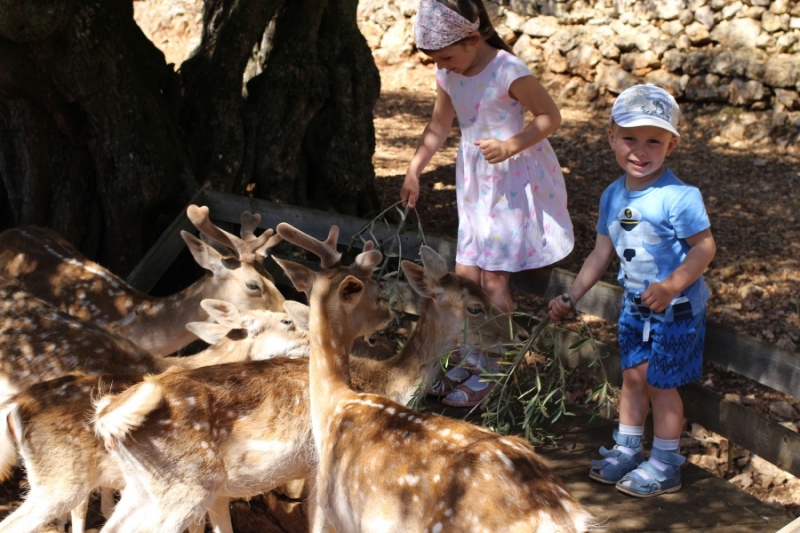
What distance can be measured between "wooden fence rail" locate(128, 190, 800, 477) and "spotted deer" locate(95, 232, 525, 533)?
43cm

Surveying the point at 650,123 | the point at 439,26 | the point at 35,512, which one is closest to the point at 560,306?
the point at 650,123

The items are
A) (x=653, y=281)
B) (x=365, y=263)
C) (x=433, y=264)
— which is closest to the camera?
(x=653, y=281)

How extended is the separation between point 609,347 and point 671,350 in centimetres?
75

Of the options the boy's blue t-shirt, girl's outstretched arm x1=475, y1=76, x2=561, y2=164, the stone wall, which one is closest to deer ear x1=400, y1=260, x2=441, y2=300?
girl's outstretched arm x1=475, y1=76, x2=561, y2=164

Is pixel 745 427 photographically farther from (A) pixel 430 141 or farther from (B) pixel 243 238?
(B) pixel 243 238

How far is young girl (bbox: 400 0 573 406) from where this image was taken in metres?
4.66

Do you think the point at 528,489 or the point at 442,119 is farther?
the point at 442,119

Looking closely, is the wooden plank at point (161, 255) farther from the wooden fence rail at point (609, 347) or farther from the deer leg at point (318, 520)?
the deer leg at point (318, 520)

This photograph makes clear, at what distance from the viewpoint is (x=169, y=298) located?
5.91 metres

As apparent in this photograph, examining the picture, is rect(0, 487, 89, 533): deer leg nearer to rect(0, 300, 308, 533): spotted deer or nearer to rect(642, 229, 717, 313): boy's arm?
rect(0, 300, 308, 533): spotted deer

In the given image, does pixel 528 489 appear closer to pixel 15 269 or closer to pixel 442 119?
pixel 442 119

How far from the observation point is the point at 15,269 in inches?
239

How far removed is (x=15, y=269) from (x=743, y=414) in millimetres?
4421

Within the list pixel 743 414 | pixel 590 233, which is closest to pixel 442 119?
pixel 743 414
